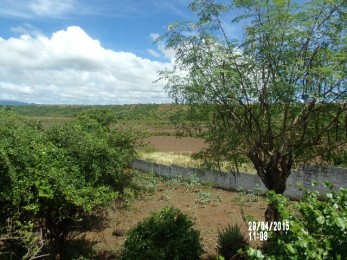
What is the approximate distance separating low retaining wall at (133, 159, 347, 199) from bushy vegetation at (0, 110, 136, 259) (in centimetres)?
228

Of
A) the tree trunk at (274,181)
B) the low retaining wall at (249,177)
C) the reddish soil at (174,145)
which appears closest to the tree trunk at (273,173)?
the tree trunk at (274,181)

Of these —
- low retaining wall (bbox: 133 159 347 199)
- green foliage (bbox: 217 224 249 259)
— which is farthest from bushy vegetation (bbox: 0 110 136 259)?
green foliage (bbox: 217 224 249 259)

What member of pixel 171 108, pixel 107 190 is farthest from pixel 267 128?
pixel 107 190

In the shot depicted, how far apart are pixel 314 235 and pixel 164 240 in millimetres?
5563

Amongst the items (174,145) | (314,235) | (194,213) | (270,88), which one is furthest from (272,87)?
(174,145)

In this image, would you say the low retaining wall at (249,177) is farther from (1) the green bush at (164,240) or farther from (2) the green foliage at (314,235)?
(2) the green foliage at (314,235)

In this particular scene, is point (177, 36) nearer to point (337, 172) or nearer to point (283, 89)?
point (283, 89)

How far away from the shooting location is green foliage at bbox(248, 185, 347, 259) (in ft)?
12.3

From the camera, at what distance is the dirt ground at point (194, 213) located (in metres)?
12.2

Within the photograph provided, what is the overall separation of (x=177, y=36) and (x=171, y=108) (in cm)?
155

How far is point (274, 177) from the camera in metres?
8.41

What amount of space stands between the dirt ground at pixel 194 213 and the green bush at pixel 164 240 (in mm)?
1402

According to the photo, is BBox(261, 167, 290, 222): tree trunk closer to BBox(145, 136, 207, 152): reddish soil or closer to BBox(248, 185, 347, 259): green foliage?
BBox(248, 185, 347, 259): green foliage

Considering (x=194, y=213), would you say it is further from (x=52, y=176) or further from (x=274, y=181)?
(x=52, y=176)
